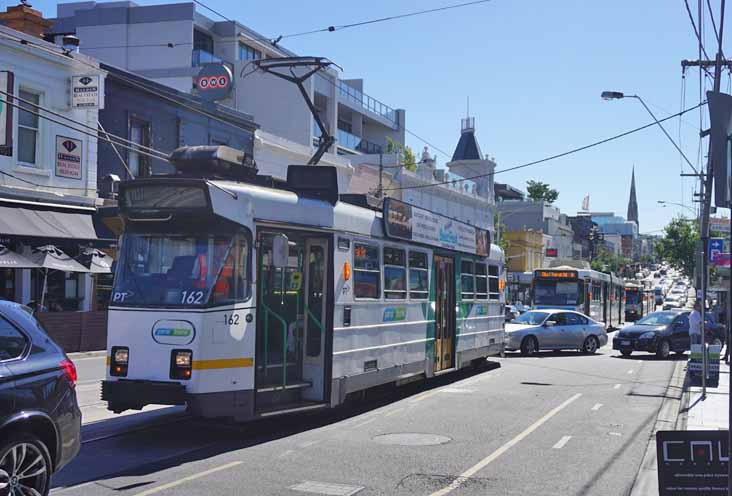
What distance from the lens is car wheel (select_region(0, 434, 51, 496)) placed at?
6.09m

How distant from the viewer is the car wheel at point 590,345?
27.0m

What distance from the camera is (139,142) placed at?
27969 millimetres

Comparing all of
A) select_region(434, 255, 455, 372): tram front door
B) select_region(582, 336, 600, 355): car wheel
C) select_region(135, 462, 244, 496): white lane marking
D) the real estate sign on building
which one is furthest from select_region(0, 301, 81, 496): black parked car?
select_region(582, 336, 600, 355): car wheel

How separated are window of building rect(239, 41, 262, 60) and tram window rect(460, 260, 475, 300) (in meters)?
31.3

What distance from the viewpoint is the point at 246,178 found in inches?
446

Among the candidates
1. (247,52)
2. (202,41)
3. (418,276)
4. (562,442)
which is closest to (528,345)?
(418,276)

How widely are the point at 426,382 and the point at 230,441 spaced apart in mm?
7507

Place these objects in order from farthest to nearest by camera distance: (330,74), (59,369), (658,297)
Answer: (658,297) → (330,74) → (59,369)

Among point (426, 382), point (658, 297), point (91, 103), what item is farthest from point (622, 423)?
point (658, 297)

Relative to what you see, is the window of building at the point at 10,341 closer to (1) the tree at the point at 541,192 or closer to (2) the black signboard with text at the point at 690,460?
(2) the black signboard with text at the point at 690,460

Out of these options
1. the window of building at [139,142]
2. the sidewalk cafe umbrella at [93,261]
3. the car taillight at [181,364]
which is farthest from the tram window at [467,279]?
the window of building at [139,142]

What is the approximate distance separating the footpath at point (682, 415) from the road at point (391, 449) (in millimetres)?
159

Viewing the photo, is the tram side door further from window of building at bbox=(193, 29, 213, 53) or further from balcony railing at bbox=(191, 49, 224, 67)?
window of building at bbox=(193, 29, 213, 53)

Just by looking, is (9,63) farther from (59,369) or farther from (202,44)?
(202,44)
